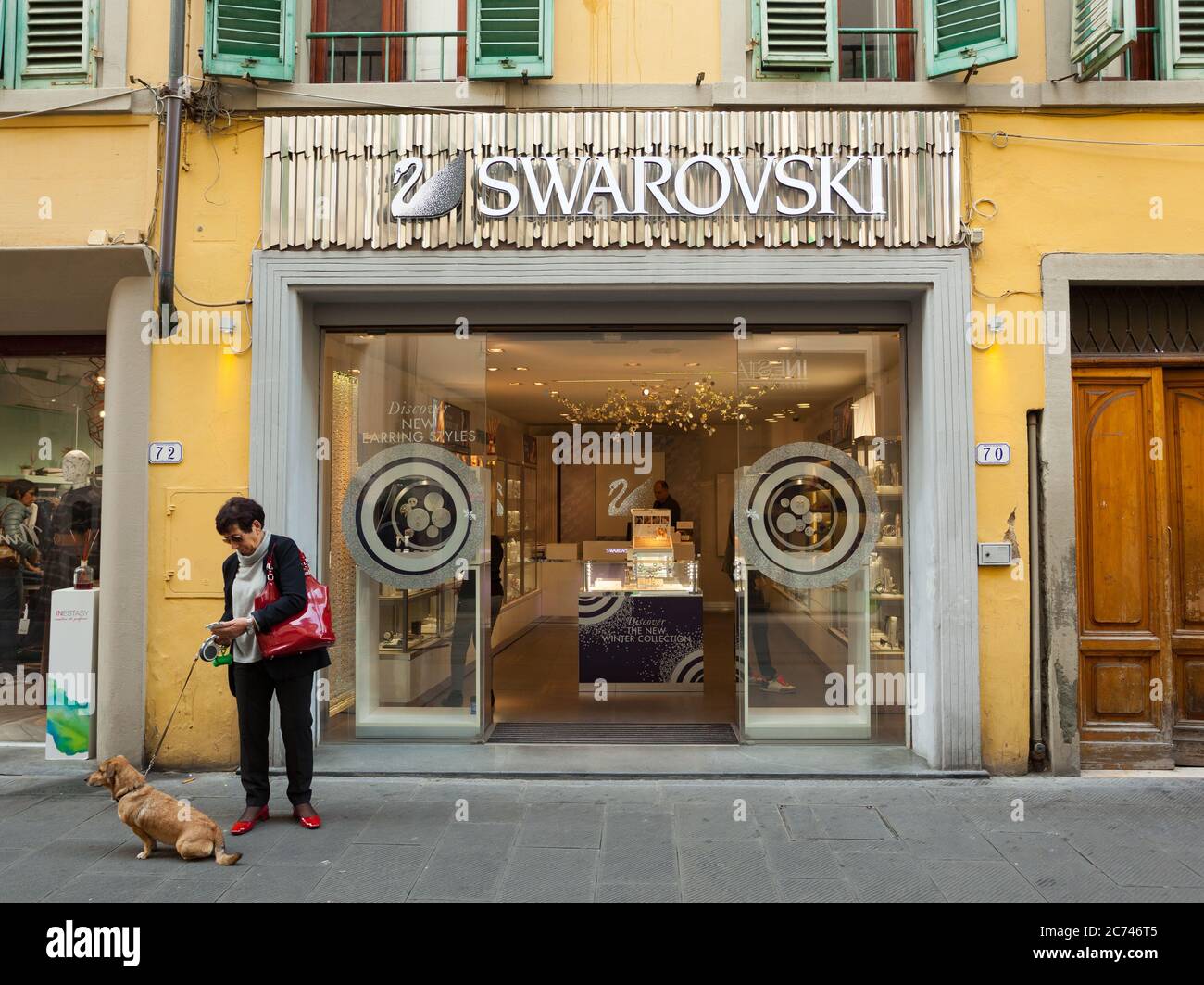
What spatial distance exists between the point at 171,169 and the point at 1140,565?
24.0 feet

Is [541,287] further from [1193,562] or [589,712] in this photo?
[1193,562]

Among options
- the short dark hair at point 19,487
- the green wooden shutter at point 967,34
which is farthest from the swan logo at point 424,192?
the short dark hair at point 19,487

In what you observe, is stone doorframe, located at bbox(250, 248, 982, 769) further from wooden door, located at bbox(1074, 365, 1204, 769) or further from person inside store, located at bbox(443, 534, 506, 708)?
person inside store, located at bbox(443, 534, 506, 708)

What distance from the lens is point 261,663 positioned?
15.6 feet

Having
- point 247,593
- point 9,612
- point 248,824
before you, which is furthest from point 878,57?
point 9,612

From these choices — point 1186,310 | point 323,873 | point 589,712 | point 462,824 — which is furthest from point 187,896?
point 1186,310

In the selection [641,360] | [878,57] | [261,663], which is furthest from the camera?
[641,360]

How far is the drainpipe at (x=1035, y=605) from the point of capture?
577cm

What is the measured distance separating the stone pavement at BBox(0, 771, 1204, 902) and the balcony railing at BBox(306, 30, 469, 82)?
5.09m

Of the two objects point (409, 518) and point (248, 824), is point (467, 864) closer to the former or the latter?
point (248, 824)

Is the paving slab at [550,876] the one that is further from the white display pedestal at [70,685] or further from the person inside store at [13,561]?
the person inside store at [13,561]

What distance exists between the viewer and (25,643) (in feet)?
23.1

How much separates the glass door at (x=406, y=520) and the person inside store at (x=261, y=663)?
5.50 feet
